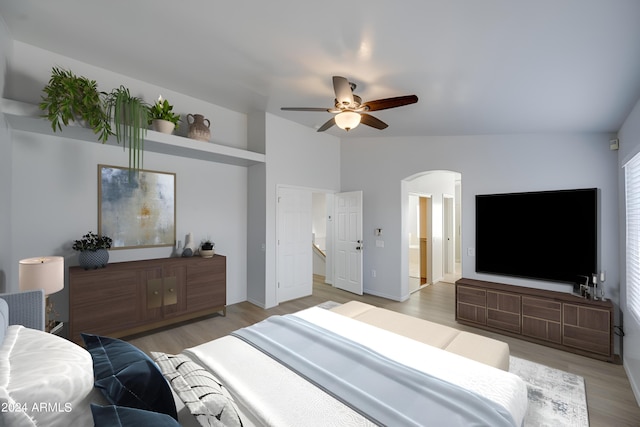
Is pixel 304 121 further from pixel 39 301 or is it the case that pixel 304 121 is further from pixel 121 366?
pixel 121 366

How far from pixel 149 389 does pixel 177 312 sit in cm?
275

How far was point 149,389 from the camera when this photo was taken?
106 cm

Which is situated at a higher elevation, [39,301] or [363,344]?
[39,301]

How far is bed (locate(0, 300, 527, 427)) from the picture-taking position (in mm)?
862

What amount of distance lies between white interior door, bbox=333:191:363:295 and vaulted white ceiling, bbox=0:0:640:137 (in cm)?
224

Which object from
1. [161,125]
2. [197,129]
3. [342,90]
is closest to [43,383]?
[342,90]

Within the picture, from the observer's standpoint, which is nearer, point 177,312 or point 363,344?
point 363,344

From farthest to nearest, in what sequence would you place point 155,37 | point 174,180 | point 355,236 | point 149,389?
point 355,236, point 174,180, point 155,37, point 149,389

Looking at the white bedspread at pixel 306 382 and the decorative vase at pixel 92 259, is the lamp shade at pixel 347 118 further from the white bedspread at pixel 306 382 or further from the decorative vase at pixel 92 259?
the decorative vase at pixel 92 259

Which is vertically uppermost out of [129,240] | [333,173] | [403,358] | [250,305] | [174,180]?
[333,173]

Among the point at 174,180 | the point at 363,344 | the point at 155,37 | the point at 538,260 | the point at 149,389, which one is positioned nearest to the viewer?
the point at 149,389

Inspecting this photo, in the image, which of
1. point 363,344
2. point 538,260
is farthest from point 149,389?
point 538,260

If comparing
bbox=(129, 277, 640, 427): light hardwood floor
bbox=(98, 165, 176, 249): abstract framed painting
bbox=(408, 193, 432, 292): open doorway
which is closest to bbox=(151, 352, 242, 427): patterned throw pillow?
bbox=(129, 277, 640, 427): light hardwood floor

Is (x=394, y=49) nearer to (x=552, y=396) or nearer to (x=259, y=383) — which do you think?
(x=259, y=383)
